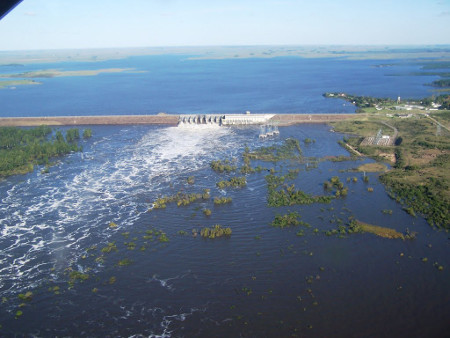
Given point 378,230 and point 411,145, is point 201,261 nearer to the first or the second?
point 378,230

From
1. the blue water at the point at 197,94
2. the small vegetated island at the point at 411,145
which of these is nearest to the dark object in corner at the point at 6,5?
the small vegetated island at the point at 411,145

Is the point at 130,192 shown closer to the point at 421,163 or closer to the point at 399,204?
the point at 399,204

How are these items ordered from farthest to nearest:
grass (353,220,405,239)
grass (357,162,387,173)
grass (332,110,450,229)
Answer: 1. grass (357,162,387,173)
2. grass (332,110,450,229)
3. grass (353,220,405,239)

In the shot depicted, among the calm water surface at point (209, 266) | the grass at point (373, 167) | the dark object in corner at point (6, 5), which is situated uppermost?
the dark object in corner at point (6, 5)

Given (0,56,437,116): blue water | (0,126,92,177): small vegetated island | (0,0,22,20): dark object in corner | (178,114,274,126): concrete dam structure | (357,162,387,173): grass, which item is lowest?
(357,162,387,173): grass

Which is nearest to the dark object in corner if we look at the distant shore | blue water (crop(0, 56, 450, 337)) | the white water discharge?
blue water (crop(0, 56, 450, 337))

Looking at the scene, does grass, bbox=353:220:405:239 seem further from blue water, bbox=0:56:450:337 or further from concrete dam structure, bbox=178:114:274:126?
concrete dam structure, bbox=178:114:274:126

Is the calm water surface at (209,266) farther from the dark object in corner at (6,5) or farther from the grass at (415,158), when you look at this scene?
the dark object in corner at (6,5)
